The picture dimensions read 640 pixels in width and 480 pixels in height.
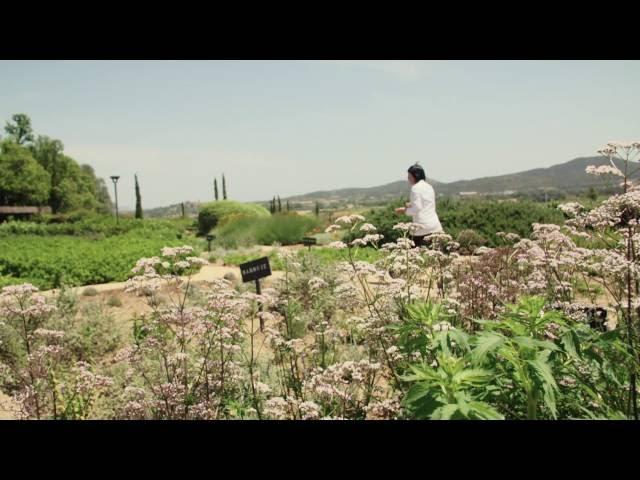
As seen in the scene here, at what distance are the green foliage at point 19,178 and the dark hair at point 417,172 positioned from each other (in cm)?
3852

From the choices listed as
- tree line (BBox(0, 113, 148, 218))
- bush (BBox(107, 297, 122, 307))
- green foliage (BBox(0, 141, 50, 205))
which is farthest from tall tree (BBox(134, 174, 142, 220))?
bush (BBox(107, 297, 122, 307))

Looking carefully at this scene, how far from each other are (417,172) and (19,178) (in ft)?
127

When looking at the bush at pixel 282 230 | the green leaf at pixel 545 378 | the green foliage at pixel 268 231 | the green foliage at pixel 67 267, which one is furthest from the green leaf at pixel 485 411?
the bush at pixel 282 230

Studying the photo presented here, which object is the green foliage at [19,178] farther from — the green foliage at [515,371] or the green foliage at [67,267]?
the green foliage at [515,371]

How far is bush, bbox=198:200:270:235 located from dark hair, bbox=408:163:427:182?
59.6 feet

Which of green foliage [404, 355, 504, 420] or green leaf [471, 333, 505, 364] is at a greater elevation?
green leaf [471, 333, 505, 364]

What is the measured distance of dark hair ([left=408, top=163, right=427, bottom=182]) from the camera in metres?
6.52

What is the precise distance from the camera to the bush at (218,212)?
2462 centimetres

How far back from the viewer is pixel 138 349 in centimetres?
321

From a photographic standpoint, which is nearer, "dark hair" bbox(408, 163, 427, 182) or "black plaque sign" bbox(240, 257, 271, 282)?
"black plaque sign" bbox(240, 257, 271, 282)

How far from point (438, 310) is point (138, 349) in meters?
2.05

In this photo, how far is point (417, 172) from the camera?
655 cm

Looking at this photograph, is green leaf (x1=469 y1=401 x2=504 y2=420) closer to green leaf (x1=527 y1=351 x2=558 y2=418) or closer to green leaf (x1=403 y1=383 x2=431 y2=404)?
green leaf (x1=403 y1=383 x2=431 y2=404)
